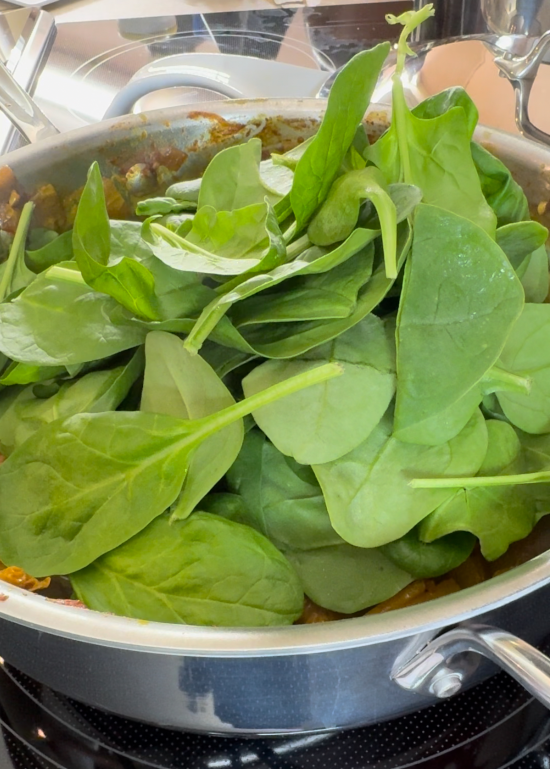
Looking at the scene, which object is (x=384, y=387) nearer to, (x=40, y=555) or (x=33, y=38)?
(x=40, y=555)

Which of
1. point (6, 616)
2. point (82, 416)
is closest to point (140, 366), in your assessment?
point (82, 416)

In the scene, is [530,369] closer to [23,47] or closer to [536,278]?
[536,278]

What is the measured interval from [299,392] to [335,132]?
0.15 m

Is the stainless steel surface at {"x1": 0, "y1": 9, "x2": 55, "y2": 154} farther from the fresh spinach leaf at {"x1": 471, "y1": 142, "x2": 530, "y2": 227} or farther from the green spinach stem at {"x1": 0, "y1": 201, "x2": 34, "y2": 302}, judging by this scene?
the fresh spinach leaf at {"x1": 471, "y1": 142, "x2": 530, "y2": 227}

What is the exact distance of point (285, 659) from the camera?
290mm

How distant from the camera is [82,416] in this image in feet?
1.16

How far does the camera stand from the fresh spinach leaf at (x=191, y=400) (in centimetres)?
35

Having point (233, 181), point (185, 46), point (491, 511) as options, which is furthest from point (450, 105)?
point (185, 46)

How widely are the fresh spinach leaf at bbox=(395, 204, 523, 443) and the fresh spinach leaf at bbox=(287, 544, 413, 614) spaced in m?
0.09

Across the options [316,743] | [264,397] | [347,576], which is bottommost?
[316,743]

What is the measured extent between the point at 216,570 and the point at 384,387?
0.12 m

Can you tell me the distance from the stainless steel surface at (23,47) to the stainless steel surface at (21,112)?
11 cm

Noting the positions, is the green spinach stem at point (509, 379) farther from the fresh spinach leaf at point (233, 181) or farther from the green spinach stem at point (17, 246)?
the green spinach stem at point (17, 246)

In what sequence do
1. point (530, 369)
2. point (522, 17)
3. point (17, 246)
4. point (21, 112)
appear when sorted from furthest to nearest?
point (522, 17), point (21, 112), point (17, 246), point (530, 369)
